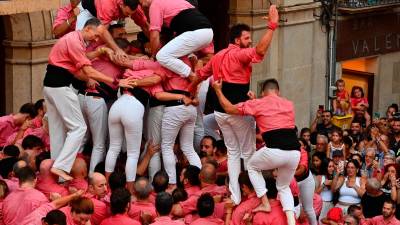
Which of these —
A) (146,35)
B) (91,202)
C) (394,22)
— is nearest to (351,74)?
(394,22)

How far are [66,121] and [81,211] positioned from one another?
208 centimetres

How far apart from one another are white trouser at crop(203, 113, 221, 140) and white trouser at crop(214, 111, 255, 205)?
1.89 metres

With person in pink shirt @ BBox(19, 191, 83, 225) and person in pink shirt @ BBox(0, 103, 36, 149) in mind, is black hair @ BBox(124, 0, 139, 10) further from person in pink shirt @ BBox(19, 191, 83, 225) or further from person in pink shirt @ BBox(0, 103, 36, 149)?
person in pink shirt @ BBox(0, 103, 36, 149)

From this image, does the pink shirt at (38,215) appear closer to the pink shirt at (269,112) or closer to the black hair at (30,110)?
the pink shirt at (269,112)

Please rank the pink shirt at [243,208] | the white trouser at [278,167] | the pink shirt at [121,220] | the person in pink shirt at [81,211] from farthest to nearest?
the pink shirt at [243,208], the white trouser at [278,167], the pink shirt at [121,220], the person in pink shirt at [81,211]

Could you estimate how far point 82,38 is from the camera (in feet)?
43.6

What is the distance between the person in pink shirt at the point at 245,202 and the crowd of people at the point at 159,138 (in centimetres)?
2

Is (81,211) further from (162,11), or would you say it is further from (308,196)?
(308,196)

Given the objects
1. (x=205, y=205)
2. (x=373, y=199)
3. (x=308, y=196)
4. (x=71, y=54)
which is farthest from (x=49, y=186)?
(x=373, y=199)

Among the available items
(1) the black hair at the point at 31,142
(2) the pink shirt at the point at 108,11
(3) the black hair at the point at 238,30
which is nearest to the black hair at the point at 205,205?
(3) the black hair at the point at 238,30

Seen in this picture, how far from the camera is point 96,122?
549 inches

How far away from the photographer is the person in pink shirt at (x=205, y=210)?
41.0 ft

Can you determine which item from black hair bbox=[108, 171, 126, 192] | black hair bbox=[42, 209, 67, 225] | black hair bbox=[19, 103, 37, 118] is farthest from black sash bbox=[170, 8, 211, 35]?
black hair bbox=[42, 209, 67, 225]

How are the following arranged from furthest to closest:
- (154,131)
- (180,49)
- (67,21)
Answer: 1. (67,21)
2. (154,131)
3. (180,49)
